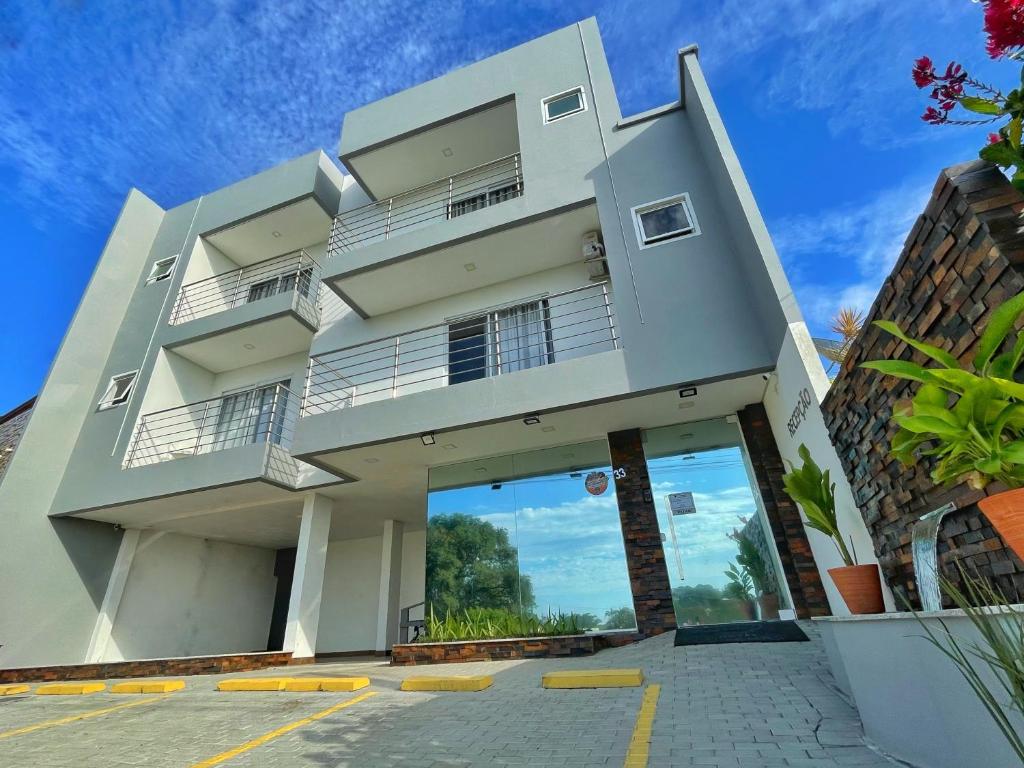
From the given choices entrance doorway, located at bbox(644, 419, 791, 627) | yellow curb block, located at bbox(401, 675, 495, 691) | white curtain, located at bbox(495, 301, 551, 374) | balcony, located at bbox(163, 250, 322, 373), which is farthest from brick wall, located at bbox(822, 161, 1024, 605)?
balcony, located at bbox(163, 250, 322, 373)

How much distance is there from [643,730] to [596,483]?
461 centimetres

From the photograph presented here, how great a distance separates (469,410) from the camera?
6836 millimetres

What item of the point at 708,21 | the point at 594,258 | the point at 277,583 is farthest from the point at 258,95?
the point at 277,583

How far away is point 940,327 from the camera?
7.79 feet

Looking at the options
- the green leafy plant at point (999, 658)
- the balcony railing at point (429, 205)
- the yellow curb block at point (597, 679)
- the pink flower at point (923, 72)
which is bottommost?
the yellow curb block at point (597, 679)

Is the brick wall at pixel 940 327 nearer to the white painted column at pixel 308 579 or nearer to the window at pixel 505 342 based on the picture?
the window at pixel 505 342

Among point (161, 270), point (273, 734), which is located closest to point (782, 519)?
point (273, 734)

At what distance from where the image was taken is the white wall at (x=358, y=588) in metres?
11.4

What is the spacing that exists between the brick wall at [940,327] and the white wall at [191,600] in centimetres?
1364

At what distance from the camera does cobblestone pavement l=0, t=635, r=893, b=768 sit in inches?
104

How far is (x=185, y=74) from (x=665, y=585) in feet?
42.5

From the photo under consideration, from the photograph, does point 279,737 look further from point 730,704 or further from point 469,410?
point 469,410

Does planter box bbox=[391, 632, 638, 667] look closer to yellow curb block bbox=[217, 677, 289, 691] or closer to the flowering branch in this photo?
yellow curb block bbox=[217, 677, 289, 691]

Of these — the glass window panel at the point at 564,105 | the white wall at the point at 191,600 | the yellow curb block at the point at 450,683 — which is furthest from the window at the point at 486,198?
the white wall at the point at 191,600
